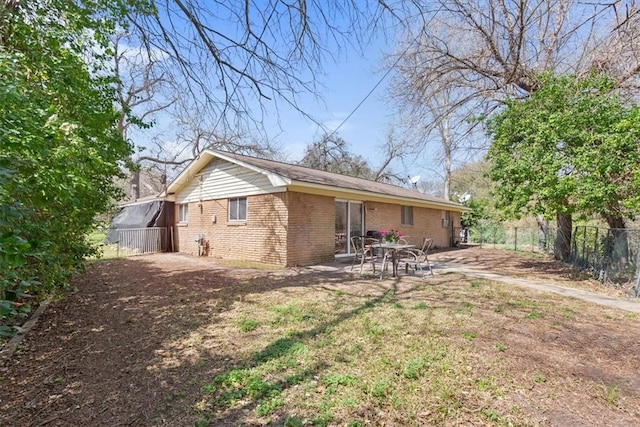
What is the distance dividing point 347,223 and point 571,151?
6925 mm

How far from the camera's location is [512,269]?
34.6 ft

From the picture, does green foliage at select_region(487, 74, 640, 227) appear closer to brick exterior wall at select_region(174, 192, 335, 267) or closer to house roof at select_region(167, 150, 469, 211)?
house roof at select_region(167, 150, 469, 211)

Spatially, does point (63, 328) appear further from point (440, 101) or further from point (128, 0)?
point (440, 101)

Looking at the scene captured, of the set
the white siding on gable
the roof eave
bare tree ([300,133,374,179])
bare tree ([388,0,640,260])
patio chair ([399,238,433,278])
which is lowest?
patio chair ([399,238,433,278])

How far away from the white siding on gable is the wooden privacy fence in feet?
6.60

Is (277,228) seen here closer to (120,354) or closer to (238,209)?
(238,209)

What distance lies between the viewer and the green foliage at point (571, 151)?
282 inches

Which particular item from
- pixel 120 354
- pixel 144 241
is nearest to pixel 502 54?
pixel 120 354

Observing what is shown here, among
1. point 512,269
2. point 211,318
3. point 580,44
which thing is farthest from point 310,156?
point 211,318

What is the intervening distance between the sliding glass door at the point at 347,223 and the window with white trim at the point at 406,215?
334cm

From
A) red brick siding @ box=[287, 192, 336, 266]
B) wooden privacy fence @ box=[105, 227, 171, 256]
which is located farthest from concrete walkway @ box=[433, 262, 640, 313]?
wooden privacy fence @ box=[105, 227, 171, 256]

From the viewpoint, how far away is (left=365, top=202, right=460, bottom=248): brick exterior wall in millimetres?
13041

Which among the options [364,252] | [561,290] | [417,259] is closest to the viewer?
[561,290]

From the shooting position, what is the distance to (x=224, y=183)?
12102mm
